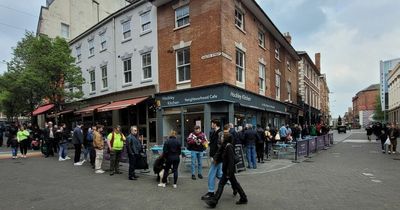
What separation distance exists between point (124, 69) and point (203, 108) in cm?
805

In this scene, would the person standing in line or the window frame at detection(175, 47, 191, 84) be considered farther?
the window frame at detection(175, 47, 191, 84)

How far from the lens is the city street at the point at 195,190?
6.45m

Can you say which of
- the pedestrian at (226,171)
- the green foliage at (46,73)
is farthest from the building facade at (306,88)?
the pedestrian at (226,171)

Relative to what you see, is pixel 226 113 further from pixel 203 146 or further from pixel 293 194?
pixel 293 194

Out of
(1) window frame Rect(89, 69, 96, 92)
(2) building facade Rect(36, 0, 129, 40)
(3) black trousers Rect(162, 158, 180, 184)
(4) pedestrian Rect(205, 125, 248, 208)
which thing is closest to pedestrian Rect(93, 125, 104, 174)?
(3) black trousers Rect(162, 158, 180, 184)

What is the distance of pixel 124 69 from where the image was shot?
20.9 meters

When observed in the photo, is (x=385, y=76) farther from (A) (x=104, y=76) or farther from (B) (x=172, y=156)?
(B) (x=172, y=156)

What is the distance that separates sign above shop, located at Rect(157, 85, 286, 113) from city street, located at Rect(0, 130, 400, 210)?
534 centimetres

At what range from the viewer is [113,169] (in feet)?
34.7

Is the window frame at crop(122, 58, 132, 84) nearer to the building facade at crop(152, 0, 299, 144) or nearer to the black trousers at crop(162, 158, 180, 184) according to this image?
the building facade at crop(152, 0, 299, 144)

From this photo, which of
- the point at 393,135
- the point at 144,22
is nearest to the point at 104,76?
the point at 144,22

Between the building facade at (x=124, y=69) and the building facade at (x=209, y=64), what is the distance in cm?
113

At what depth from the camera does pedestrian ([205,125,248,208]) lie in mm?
6254

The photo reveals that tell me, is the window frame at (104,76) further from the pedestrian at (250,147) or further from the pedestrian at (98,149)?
the pedestrian at (250,147)
